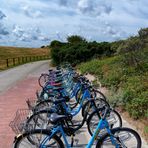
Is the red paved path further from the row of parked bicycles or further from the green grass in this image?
the green grass

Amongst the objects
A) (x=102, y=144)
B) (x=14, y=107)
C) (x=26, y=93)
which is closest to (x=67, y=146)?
(x=102, y=144)

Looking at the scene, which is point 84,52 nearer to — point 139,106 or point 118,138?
point 139,106

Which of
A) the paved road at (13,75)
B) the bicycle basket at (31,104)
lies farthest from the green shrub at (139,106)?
the paved road at (13,75)

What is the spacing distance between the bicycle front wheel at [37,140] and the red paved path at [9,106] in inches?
54.0

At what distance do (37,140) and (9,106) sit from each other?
6.64 m

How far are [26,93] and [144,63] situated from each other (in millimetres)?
4855

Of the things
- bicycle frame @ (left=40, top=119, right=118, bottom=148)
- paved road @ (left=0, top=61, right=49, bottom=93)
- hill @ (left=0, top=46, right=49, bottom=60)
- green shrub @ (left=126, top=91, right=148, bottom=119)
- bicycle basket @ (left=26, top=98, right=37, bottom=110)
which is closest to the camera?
bicycle frame @ (left=40, top=119, right=118, bottom=148)

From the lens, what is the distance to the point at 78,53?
34812mm

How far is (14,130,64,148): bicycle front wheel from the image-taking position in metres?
6.64

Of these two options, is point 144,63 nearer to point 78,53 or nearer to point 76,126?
point 76,126

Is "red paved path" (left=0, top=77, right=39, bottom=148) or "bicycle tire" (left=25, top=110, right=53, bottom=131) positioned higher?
"bicycle tire" (left=25, top=110, right=53, bottom=131)

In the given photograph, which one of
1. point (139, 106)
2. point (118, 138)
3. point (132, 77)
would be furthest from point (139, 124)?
point (132, 77)

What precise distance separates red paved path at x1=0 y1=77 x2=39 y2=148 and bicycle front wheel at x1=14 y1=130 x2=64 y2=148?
1.37 metres

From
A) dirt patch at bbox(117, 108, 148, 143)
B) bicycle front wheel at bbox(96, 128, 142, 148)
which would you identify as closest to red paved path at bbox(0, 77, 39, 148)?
bicycle front wheel at bbox(96, 128, 142, 148)
